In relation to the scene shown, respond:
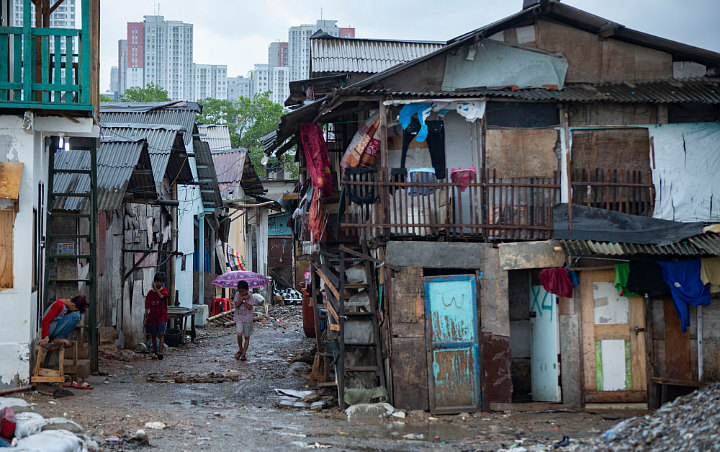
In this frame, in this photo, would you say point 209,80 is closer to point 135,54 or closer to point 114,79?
point 135,54

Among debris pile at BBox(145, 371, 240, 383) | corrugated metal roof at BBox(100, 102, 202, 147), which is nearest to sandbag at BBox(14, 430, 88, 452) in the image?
debris pile at BBox(145, 371, 240, 383)

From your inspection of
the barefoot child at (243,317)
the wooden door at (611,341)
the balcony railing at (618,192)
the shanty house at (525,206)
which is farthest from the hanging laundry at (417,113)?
the barefoot child at (243,317)

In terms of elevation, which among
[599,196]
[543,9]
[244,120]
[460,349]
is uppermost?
[244,120]

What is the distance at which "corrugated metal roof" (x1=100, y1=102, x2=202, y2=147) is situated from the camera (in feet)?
80.2

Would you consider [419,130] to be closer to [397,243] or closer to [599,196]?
[397,243]

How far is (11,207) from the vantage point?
10.8 metres

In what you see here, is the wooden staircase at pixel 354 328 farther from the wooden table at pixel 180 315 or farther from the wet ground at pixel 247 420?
the wooden table at pixel 180 315

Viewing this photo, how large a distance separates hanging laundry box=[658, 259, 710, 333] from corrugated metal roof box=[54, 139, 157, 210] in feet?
32.7

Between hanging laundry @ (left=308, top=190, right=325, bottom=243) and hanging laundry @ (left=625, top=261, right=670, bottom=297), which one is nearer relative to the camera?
hanging laundry @ (left=625, top=261, right=670, bottom=297)

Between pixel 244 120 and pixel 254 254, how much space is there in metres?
17.1

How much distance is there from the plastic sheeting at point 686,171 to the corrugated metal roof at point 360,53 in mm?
6842

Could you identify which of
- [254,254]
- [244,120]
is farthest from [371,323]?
[244,120]

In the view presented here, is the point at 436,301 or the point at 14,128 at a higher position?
the point at 14,128

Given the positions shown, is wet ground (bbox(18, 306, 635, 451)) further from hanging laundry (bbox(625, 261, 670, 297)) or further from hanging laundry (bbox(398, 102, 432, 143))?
hanging laundry (bbox(398, 102, 432, 143))
